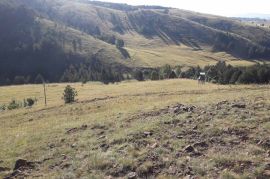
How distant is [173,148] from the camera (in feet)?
60.4

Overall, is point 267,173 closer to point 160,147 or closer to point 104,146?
point 160,147

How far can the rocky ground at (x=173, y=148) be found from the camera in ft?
51.9

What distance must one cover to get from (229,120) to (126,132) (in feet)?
19.3

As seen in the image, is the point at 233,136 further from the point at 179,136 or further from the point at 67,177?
the point at 67,177

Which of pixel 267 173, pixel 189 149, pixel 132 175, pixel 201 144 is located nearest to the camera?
pixel 267 173

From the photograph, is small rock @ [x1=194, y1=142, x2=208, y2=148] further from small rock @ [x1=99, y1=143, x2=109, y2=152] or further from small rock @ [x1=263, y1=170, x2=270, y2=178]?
small rock @ [x1=99, y1=143, x2=109, y2=152]

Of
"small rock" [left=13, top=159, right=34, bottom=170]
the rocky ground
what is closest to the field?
the rocky ground

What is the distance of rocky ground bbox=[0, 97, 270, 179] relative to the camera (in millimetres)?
15812

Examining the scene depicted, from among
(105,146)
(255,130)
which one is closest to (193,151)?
(255,130)

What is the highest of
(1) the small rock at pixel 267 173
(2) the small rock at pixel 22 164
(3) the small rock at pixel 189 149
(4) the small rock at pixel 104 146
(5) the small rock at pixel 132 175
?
(3) the small rock at pixel 189 149

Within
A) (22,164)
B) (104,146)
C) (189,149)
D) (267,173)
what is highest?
(189,149)

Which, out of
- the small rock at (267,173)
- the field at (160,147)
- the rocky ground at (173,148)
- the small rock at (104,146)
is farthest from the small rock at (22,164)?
the small rock at (267,173)

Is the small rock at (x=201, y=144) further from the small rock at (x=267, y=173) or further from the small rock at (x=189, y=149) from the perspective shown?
the small rock at (x=267, y=173)

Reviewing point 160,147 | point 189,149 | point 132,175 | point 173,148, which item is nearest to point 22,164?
point 132,175
